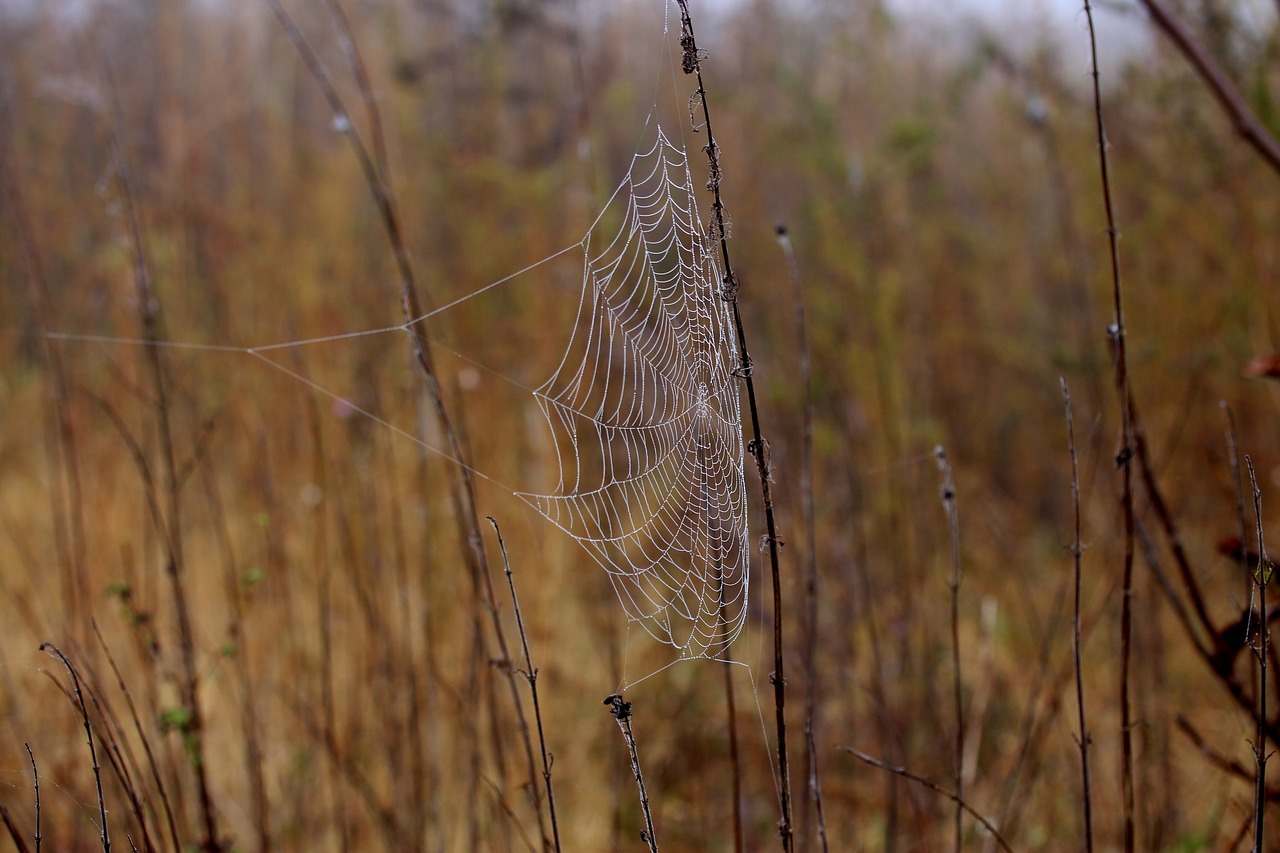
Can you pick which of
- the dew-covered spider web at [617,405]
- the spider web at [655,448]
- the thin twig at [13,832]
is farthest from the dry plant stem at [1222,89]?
the dew-covered spider web at [617,405]

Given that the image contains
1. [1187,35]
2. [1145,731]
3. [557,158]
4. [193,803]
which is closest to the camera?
[1187,35]

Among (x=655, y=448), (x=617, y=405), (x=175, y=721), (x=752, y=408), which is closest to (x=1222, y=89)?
(x=752, y=408)

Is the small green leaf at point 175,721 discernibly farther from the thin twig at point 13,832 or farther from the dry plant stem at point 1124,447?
the dry plant stem at point 1124,447

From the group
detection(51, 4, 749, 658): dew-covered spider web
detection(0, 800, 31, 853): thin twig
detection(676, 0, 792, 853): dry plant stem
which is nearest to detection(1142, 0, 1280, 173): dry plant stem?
detection(676, 0, 792, 853): dry plant stem

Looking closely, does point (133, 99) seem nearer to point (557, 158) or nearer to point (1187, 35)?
point (557, 158)

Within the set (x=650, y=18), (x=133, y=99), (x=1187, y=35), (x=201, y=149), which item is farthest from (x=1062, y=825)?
(x=133, y=99)

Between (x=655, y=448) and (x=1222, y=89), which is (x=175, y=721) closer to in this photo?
(x=1222, y=89)
